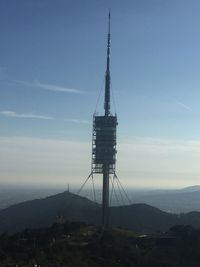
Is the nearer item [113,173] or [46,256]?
[46,256]

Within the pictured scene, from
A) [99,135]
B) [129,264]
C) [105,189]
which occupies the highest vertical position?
[99,135]

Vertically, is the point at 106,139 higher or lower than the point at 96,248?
higher

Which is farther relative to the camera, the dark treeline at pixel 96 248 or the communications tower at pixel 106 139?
the communications tower at pixel 106 139

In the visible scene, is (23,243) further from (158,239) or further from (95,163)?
(95,163)

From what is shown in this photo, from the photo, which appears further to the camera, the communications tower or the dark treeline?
the communications tower

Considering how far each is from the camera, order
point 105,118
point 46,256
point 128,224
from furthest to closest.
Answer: point 128,224, point 105,118, point 46,256

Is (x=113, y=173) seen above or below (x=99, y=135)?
below

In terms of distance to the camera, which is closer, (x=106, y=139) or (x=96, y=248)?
(x=96, y=248)

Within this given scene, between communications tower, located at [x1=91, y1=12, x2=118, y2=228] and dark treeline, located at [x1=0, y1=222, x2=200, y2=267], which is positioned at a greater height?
communications tower, located at [x1=91, y1=12, x2=118, y2=228]

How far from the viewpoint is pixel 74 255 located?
3939 inches

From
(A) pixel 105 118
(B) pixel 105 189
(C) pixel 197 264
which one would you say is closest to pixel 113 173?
(B) pixel 105 189

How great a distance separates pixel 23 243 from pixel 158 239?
27439mm

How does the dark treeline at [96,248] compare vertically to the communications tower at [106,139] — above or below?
below

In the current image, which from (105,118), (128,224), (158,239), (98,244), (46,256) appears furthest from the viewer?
(128,224)
